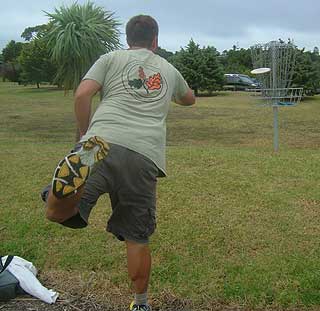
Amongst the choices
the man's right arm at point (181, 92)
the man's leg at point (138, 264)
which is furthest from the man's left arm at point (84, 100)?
the man's leg at point (138, 264)

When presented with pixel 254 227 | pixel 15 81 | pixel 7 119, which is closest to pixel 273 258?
pixel 254 227

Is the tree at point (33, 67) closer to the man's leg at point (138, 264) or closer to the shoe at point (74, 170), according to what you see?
the man's leg at point (138, 264)

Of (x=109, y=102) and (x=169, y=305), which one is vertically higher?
(x=109, y=102)

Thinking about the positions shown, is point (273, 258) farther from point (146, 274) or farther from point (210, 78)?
point (210, 78)

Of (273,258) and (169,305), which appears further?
(273,258)

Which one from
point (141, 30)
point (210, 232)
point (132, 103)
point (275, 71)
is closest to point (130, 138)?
point (132, 103)

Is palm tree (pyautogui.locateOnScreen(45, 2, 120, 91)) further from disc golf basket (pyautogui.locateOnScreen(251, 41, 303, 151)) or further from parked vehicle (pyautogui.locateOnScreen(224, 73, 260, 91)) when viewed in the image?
parked vehicle (pyautogui.locateOnScreen(224, 73, 260, 91))

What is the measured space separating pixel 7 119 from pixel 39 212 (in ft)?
44.1

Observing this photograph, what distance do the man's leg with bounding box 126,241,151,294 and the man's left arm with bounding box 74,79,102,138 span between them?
73cm

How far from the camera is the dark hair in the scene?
9.22 feet

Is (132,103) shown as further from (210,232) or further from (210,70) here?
(210,70)

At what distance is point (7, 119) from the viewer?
17.5 meters

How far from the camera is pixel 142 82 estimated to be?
278 centimetres

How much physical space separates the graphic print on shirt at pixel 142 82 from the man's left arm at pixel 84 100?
6.6 inches
